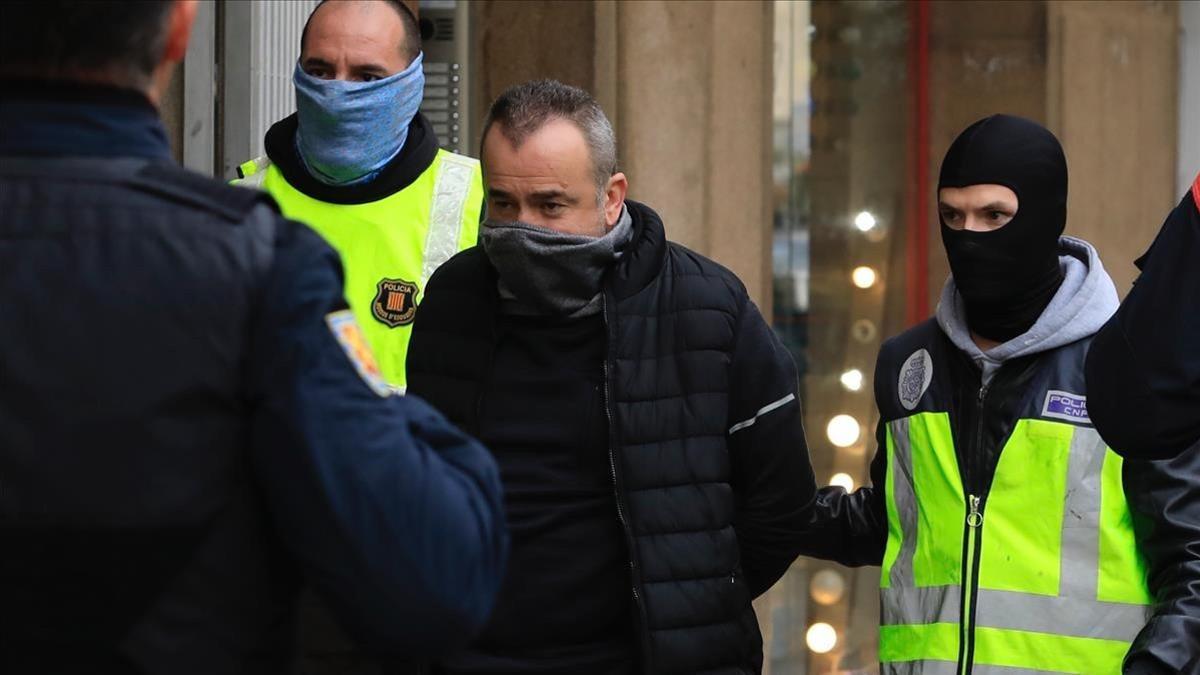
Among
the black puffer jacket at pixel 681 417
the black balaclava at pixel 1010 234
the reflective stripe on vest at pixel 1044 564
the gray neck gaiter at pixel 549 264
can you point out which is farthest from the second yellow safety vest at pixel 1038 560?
the gray neck gaiter at pixel 549 264

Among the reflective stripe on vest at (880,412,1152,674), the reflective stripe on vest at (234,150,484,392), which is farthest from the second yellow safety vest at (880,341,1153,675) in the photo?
→ the reflective stripe on vest at (234,150,484,392)

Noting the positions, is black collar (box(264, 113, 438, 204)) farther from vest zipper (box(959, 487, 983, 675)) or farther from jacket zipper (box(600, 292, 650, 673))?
vest zipper (box(959, 487, 983, 675))

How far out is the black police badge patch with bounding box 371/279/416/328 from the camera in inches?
154

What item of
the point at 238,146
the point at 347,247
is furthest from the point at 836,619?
the point at 347,247

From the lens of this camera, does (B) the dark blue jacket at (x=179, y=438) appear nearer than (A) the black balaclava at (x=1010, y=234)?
Yes

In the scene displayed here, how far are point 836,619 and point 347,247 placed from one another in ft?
11.9

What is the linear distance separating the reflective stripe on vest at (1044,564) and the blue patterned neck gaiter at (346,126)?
137cm

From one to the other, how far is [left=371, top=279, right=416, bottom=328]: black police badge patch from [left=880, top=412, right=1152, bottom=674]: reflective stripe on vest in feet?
3.72

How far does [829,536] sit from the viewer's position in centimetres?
410

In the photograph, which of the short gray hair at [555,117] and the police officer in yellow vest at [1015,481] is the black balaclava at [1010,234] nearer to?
the police officer in yellow vest at [1015,481]

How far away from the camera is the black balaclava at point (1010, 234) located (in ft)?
12.7

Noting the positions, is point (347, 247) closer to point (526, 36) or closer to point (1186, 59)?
point (526, 36)

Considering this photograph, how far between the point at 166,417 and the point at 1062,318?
232 centimetres

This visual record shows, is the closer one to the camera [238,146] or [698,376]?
[698,376]
